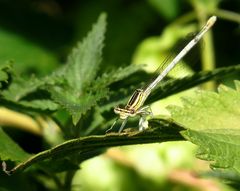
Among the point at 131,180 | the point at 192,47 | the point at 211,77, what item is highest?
the point at 192,47

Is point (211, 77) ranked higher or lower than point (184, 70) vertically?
lower

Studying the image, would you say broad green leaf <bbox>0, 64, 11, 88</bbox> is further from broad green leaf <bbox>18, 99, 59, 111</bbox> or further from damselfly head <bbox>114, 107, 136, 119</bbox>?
damselfly head <bbox>114, 107, 136, 119</bbox>

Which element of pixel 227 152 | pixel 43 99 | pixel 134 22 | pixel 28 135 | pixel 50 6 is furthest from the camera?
pixel 50 6

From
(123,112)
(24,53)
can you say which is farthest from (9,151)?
(24,53)

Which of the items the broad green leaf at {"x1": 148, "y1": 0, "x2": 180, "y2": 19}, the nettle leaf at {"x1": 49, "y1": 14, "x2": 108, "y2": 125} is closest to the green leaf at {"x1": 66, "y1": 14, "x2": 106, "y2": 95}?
the nettle leaf at {"x1": 49, "y1": 14, "x2": 108, "y2": 125}

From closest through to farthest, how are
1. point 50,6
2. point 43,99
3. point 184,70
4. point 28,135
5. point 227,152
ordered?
point 227,152 → point 43,99 → point 184,70 → point 28,135 → point 50,6

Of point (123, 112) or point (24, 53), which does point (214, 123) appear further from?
point (24, 53)

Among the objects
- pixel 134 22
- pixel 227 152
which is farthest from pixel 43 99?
pixel 134 22

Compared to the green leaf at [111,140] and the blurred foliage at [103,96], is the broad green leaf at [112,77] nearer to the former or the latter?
the blurred foliage at [103,96]

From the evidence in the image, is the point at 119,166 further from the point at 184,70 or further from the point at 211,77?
the point at 211,77
